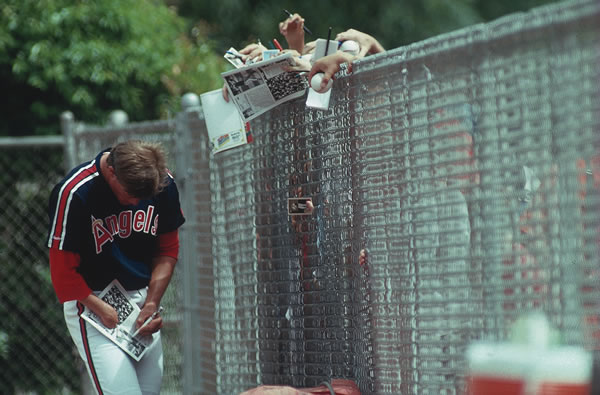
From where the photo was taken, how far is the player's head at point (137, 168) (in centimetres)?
417

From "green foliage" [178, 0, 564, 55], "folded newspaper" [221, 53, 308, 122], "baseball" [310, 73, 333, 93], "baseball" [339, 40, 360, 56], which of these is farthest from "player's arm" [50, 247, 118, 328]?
"green foliage" [178, 0, 564, 55]

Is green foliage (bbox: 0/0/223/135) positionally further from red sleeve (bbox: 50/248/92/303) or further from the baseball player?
red sleeve (bbox: 50/248/92/303)

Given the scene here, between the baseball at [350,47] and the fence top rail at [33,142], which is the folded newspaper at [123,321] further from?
the fence top rail at [33,142]

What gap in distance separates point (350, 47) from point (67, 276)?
1.77 meters

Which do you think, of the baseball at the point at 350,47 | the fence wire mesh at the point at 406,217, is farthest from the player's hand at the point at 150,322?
the baseball at the point at 350,47

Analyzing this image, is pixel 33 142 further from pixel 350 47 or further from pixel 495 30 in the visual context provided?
pixel 495 30

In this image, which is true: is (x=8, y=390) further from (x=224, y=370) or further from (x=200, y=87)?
(x=200, y=87)

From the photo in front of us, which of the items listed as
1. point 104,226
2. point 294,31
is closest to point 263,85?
point 294,31

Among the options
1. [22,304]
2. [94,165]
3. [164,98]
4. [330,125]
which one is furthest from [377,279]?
[164,98]

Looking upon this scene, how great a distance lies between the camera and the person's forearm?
15.5 feet

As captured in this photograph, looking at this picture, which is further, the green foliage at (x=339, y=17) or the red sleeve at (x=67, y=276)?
the green foliage at (x=339, y=17)

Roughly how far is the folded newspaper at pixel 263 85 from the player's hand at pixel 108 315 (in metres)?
1.16

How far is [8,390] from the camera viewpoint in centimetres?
761

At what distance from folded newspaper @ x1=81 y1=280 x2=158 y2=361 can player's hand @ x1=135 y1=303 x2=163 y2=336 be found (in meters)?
0.02
